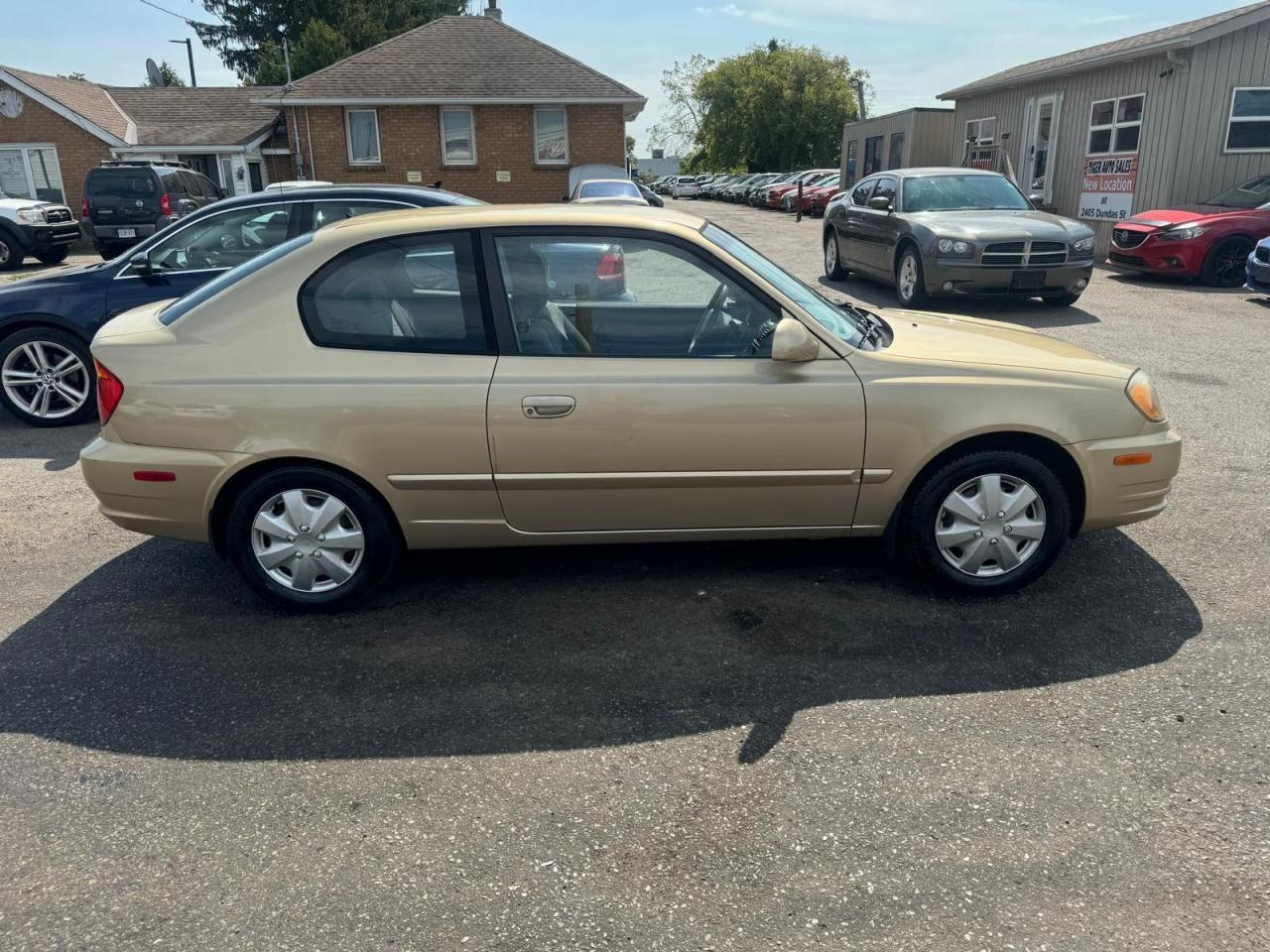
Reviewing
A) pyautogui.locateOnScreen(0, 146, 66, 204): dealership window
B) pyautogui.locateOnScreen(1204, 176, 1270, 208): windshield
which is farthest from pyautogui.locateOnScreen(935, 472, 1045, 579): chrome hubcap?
pyautogui.locateOnScreen(0, 146, 66, 204): dealership window

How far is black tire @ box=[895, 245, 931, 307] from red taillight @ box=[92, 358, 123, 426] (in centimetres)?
902

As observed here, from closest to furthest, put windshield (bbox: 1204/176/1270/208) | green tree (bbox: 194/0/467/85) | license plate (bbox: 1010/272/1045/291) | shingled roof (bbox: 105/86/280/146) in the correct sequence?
license plate (bbox: 1010/272/1045/291)
windshield (bbox: 1204/176/1270/208)
shingled roof (bbox: 105/86/280/146)
green tree (bbox: 194/0/467/85)

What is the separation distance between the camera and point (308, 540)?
12.9ft

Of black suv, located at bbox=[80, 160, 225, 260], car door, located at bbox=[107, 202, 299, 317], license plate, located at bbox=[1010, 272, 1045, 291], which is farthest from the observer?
black suv, located at bbox=[80, 160, 225, 260]

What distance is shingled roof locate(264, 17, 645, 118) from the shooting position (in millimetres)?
24625

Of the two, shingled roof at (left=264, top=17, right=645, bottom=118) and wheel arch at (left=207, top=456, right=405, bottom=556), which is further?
shingled roof at (left=264, top=17, right=645, bottom=118)

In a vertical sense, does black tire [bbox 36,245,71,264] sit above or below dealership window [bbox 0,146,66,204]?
below

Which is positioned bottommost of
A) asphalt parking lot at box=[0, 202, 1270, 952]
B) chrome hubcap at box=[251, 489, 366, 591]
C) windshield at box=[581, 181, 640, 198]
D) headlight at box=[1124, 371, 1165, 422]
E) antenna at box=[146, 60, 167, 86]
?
asphalt parking lot at box=[0, 202, 1270, 952]

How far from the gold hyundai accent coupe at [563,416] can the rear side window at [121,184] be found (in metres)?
17.9

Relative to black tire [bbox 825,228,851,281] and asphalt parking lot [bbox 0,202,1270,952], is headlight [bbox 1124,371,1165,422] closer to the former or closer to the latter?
asphalt parking lot [bbox 0,202,1270,952]

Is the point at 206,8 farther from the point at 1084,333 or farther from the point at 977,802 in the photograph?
the point at 977,802

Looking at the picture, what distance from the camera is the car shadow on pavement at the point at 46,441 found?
21.1ft

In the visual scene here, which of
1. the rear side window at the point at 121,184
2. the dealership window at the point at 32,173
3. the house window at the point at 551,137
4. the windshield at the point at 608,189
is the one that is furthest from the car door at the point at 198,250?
the dealership window at the point at 32,173

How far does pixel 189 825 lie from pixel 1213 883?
112 inches
